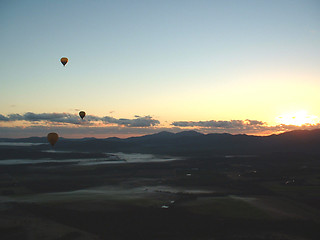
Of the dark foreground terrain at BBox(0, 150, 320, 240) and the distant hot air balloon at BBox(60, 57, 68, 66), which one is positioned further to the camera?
the distant hot air balloon at BBox(60, 57, 68, 66)

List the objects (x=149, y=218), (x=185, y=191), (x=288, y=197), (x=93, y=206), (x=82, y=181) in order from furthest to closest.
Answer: (x=82, y=181) < (x=185, y=191) < (x=288, y=197) < (x=93, y=206) < (x=149, y=218)

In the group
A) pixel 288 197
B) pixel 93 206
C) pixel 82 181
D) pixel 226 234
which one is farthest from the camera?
pixel 82 181

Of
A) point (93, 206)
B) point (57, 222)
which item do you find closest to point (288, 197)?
point (93, 206)

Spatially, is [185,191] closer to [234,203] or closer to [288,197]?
[234,203]

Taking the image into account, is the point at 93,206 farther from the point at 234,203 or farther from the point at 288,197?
the point at 288,197

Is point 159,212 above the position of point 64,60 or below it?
below

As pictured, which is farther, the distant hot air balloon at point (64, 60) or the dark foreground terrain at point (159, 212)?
the distant hot air balloon at point (64, 60)

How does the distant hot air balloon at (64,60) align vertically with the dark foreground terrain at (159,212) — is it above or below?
above

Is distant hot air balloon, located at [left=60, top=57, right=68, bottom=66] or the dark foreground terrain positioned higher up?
distant hot air balloon, located at [left=60, top=57, right=68, bottom=66]

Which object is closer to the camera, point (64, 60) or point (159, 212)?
point (159, 212)

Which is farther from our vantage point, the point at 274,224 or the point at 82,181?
the point at 82,181
